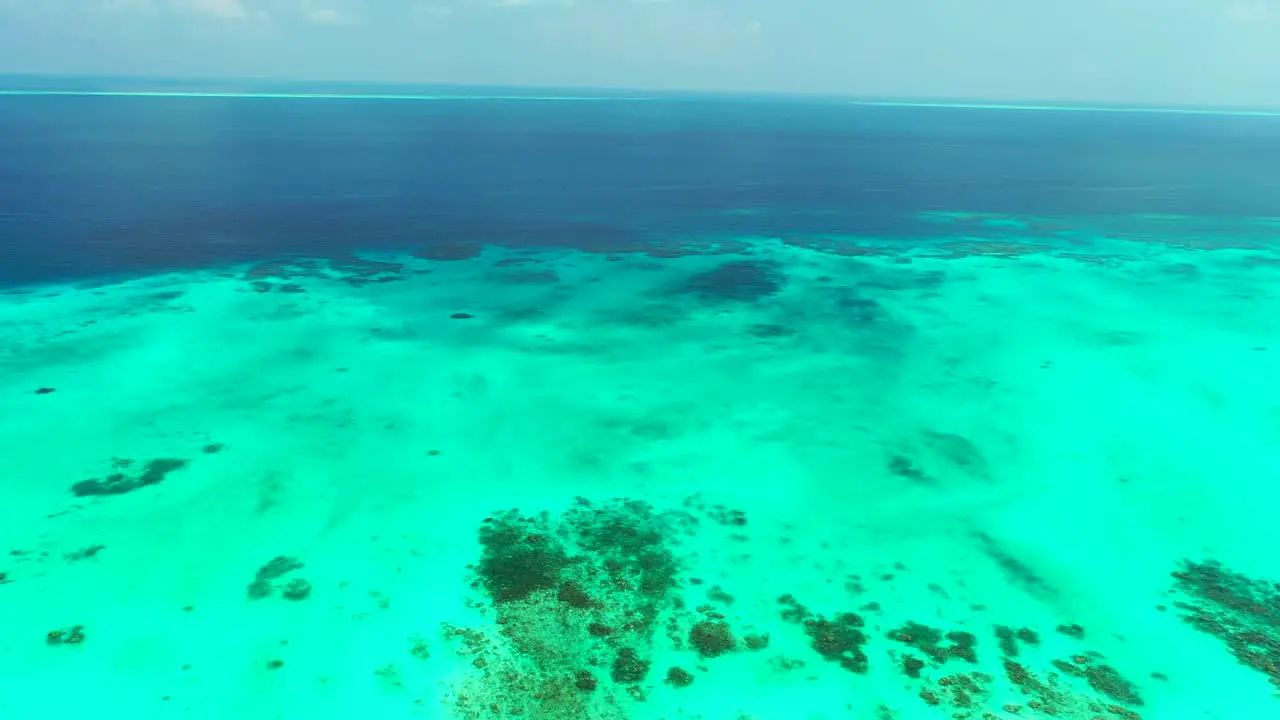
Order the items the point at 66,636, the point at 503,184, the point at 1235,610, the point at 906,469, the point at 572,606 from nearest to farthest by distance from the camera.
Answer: the point at 66,636, the point at 572,606, the point at 1235,610, the point at 906,469, the point at 503,184

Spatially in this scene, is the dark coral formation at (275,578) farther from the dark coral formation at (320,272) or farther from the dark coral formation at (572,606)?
the dark coral formation at (320,272)

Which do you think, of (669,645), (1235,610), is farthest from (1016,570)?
(669,645)

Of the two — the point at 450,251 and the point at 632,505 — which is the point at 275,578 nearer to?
the point at 632,505

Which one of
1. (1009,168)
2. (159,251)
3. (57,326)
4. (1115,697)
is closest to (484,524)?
(1115,697)

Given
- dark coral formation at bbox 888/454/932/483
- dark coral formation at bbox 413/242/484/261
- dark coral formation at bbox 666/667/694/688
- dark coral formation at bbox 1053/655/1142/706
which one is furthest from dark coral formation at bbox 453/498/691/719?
dark coral formation at bbox 413/242/484/261

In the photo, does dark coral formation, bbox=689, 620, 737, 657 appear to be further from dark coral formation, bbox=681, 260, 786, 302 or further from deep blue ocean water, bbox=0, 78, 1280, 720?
dark coral formation, bbox=681, 260, 786, 302

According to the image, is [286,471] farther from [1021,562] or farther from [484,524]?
[1021,562]
